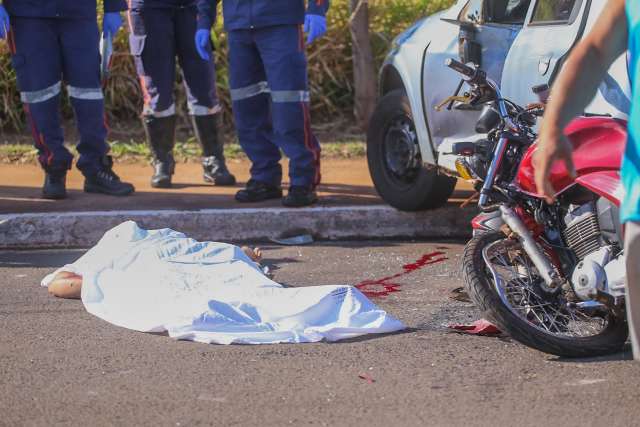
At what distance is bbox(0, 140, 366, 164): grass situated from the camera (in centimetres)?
912

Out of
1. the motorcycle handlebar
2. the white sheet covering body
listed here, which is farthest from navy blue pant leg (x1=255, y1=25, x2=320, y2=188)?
the motorcycle handlebar

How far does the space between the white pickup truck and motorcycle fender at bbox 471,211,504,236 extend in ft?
2.10

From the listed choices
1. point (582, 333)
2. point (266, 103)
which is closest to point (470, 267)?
point (582, 333)

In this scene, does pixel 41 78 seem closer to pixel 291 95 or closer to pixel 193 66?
pixel 193 66

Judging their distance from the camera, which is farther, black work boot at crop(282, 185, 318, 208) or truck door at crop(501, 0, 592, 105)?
black work boot at crop(282, 185, 318, 208)

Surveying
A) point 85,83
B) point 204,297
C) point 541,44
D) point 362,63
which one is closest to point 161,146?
point 85,83

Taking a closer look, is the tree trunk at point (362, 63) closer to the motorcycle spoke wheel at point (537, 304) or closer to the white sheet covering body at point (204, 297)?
the white sheet covering body at point (204, 297)

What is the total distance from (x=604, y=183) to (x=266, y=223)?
10.4 ft

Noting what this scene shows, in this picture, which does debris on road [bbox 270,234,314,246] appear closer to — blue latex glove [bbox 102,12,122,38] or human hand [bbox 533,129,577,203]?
blue latex glove [bbox 102,12,122,38]

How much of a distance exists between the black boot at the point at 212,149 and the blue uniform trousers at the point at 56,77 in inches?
29.3

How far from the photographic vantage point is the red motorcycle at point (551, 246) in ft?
14.2

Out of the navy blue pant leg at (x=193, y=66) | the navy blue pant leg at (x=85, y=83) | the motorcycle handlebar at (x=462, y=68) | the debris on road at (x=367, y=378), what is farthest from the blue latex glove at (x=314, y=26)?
the debris on road at (x=367, y=378)

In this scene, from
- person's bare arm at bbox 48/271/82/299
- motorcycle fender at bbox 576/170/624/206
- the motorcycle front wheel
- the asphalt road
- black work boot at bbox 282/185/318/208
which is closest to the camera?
the asphalt road

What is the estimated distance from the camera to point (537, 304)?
4551mm
